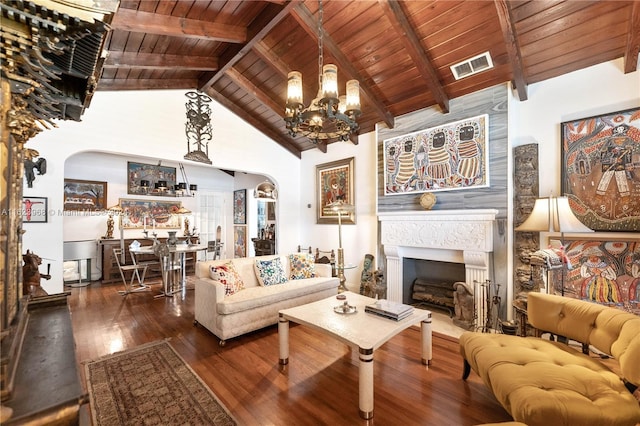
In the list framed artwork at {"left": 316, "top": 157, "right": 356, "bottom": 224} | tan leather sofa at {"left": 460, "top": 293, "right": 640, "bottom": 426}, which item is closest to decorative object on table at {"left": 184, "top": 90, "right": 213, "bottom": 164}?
framed artwork at {"left": 316, "top": 157, "right": 356, "bottom": 224}

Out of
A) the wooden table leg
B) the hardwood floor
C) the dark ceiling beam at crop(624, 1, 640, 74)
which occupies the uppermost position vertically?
the dark ceiling beam at crop(624, 1, 640, 74)

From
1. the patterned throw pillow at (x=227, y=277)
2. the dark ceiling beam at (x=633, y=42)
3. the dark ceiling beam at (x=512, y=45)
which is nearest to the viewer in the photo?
the dark ceiling beam at (x=633, y=42)

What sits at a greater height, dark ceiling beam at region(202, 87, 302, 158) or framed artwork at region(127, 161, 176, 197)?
dark ceiling beam at region(202, 87, 302, 158)

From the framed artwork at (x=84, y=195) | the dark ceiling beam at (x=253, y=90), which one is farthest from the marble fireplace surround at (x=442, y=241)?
the framed artwork at (x=84, y=195)

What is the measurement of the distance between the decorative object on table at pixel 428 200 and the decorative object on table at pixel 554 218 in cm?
133

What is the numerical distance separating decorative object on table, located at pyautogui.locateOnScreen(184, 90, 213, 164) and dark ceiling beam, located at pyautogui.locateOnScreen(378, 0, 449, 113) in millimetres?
3293

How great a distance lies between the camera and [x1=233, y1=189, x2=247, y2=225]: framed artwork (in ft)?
26.9

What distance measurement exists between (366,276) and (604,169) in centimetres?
333

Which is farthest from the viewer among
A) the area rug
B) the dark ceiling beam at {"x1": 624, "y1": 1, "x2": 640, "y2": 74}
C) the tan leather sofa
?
the dark ceiling beam at {"x1": 624, "y1": 1, "x2": 640, "y2": 74}

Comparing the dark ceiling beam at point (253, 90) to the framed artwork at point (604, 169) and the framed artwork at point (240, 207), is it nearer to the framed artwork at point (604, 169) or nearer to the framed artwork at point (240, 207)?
the framed artwork at point (240, 207)

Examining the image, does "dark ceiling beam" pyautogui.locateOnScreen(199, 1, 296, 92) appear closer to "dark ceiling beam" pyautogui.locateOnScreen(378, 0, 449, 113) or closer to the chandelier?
"dark ceiling beam" pyautogui.locateOnScreen(378, 0, 449, 113)

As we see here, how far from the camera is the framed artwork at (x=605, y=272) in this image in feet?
8.86

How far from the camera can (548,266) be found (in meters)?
2.59

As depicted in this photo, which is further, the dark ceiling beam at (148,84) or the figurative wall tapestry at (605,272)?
the dark ceiling beam at (148,84)
